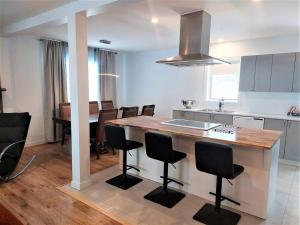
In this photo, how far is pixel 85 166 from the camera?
3.06 meters

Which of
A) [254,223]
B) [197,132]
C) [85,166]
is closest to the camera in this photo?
[254,223]

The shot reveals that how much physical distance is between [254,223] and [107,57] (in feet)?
18.1

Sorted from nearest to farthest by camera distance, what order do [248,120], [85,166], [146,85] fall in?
1. [85,166]
2. [248,120]
3. [146,85]

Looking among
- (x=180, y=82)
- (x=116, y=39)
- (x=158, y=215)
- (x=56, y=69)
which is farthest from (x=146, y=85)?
(x=158, y=215)

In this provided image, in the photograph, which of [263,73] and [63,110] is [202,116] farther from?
[63,110]

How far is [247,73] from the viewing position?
4.72 metres

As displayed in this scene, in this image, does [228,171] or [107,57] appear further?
[107,57]

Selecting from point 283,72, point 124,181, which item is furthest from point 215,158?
point 283,72

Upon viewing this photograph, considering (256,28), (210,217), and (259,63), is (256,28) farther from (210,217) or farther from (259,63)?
(210,217)

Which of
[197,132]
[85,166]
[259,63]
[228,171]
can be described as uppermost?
[259,63]

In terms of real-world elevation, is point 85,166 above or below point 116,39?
below

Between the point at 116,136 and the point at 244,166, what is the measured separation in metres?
1.67

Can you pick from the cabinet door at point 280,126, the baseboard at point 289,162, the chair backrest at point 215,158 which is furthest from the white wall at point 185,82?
the chair backrest at point 215,158

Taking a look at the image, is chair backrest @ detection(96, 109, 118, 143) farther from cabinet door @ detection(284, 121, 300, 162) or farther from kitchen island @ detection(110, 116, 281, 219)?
cabinet door @ detection(284, 121, 300, 162)
